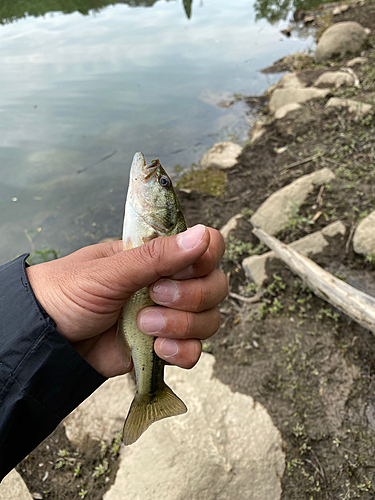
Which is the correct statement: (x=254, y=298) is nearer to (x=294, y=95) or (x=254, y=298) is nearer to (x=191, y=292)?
(x=191, y=292)

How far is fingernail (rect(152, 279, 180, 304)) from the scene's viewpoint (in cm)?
205

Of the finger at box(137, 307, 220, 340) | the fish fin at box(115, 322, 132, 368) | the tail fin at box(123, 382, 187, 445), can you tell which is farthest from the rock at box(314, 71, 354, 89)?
the tail fin at box(123, 382, 187, 445)

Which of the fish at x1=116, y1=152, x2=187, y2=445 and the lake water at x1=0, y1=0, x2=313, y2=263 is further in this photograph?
the lake water at x1=0, y1=0, x2=313, y2=263

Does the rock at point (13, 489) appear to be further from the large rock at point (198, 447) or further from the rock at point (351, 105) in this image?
the rock at point (351, 105)

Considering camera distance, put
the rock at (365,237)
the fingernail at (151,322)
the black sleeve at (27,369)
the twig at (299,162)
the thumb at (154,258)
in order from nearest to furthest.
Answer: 1. the black sleeve at (27,369)
2. the thumb at (154,258)
3. the fingernail at (151,322)
4. the rock at (365,237)
5. the twig at (299,162)

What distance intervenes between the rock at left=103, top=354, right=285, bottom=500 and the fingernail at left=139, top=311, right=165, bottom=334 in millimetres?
1720

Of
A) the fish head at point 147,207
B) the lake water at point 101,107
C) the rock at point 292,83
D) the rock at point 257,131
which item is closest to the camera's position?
the fish head at point 147,207

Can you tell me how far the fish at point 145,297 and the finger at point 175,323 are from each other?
6cm

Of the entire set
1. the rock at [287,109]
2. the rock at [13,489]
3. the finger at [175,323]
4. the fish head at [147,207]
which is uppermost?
the fish head at [147,207]

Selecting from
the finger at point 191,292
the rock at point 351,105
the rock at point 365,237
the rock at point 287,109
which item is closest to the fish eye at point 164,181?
the finger at point 191,292

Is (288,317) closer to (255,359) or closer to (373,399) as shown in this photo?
(255,359)

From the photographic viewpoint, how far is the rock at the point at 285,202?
5.45 m

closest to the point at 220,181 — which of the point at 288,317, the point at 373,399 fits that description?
the point at 288,317

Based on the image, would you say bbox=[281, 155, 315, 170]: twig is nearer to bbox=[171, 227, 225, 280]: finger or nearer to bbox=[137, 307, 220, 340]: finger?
bbox=[171, 227, 225, 280]: finger
